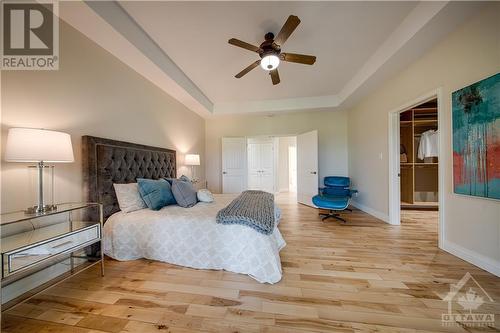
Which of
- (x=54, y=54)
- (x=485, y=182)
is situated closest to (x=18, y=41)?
(x=54, y=54)

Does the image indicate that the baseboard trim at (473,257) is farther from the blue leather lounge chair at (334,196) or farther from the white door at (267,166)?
the white door at (267,166)

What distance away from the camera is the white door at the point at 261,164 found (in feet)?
22.9

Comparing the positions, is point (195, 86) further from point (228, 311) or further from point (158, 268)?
point (228, 311)

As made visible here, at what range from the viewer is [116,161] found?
236 centimetres

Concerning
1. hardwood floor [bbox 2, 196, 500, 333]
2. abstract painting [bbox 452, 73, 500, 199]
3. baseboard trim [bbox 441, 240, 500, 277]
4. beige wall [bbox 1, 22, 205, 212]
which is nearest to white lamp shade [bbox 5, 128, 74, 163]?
beige wall [bbox 1, 22, 205, 212]

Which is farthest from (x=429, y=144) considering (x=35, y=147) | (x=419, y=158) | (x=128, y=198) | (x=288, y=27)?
(x=35, y=147)

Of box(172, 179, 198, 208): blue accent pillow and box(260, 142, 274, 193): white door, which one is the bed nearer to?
box(172, 179, 198, 208): blue accent pillow

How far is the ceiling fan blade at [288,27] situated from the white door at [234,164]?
3.42m

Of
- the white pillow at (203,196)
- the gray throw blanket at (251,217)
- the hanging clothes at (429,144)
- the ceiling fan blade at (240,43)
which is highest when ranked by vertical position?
the ceiling fan blade at (240,43)

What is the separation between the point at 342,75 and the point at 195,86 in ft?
9.20

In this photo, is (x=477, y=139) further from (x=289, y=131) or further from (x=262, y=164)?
(x=262, y=164)

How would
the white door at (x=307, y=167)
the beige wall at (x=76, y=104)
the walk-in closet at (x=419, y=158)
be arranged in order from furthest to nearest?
the white door at (x=307, y=167), the walk-in closet at (x=419, y=158), the beige wall at (x=76, y=104)

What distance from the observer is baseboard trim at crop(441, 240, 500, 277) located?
5.74 feet

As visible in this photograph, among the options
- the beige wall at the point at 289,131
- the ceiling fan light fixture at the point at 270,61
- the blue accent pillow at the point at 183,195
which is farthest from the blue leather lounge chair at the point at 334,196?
the ceiling fan light fixture at the point at 270,61
